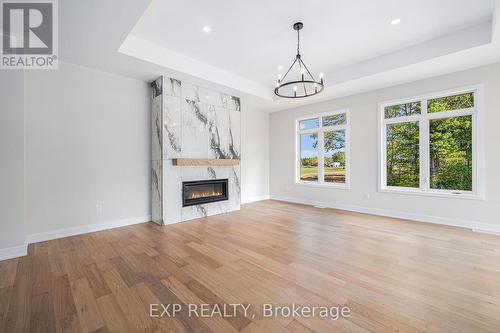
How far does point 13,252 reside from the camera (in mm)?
2730

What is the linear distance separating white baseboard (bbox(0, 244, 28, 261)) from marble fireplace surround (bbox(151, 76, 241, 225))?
1.85 m

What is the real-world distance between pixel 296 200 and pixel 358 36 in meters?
4.41

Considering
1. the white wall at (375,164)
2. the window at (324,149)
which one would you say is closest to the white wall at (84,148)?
the white wall at (375,164)

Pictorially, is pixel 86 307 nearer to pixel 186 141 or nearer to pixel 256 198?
pixel 186 141

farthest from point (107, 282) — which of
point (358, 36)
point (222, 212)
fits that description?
point (358, 36)

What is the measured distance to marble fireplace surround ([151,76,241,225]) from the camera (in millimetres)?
4199

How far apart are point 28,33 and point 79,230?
3.00m

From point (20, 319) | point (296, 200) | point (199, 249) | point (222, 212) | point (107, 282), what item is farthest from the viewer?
point (296, 200)

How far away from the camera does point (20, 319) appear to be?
164 cm

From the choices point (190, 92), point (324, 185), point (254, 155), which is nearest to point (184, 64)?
point (190, 92)

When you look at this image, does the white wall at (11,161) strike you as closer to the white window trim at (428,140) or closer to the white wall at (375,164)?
the white wall at (375,164)

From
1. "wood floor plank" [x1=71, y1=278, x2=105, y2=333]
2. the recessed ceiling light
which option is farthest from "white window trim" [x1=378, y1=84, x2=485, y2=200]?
"wood floor plank" [x1=71, y1=278, x2=105, y2=333]

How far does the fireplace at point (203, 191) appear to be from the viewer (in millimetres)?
4569

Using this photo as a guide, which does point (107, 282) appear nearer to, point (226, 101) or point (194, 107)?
point (194, 107)
